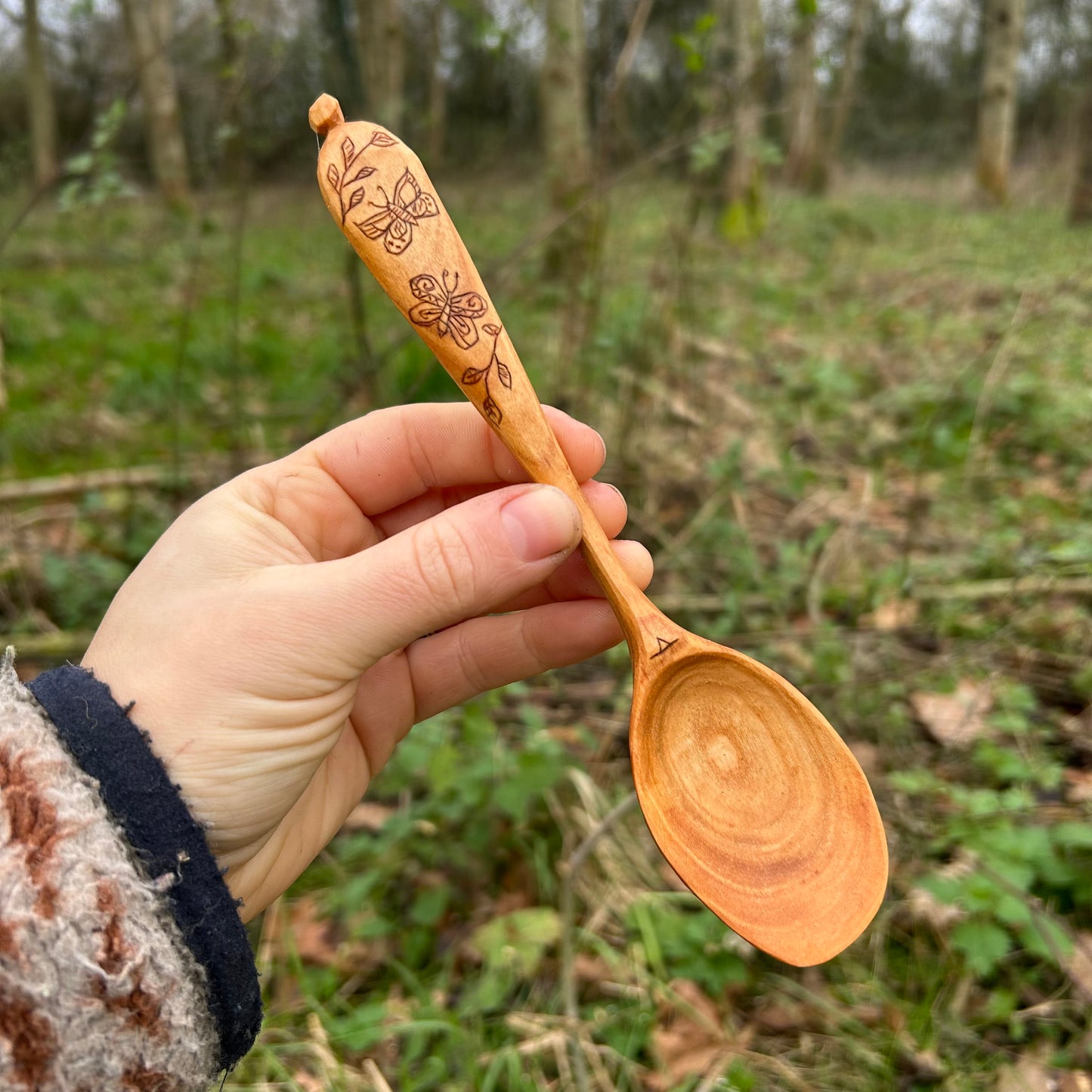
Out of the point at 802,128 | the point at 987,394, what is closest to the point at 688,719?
the point at 987,394

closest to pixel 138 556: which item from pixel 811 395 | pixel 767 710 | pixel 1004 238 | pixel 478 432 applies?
pixel 478 432

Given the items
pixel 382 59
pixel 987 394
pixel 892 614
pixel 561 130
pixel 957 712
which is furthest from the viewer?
pixel 561 130

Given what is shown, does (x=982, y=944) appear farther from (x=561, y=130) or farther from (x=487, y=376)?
(x=561, y=130)

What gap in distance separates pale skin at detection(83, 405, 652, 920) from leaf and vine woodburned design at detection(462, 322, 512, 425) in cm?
13

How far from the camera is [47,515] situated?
277 cm

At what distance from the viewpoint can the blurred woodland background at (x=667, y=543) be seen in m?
1.46

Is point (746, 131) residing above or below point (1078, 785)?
above

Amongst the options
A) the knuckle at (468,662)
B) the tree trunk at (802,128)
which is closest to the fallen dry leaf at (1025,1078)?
the knuckle at (468,662)

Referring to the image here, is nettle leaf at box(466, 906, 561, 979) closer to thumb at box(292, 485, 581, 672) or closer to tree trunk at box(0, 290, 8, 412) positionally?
thumb at box(292, 485, 581, 672)

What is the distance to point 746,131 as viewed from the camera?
3.80 metres

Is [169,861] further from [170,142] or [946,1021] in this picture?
[170,142]

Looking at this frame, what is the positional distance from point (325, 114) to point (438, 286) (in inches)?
11.2

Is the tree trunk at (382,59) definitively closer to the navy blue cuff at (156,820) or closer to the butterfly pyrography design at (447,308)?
the butterfly pyrography design at (447,308)

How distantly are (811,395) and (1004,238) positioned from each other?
10.7 feet
